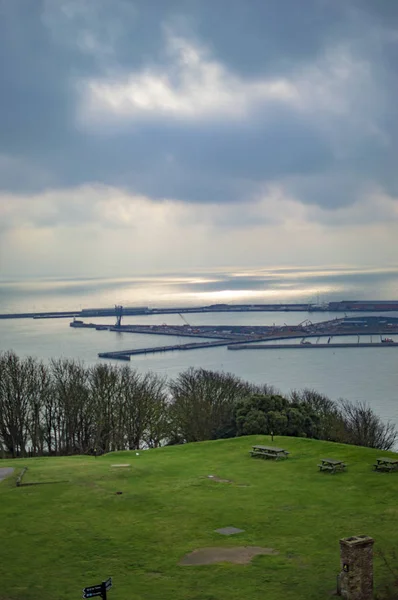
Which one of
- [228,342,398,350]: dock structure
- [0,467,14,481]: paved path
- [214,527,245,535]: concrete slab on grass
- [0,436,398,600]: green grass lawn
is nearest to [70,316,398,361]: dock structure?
[228,342,398,350]: dock structure

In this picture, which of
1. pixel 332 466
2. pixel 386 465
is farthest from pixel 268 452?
pixel 386 465

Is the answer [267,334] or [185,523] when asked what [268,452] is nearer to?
[185,523]

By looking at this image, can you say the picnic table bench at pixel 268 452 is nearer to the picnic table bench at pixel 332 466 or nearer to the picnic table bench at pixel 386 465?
the picnic table bench at pixel 332 466

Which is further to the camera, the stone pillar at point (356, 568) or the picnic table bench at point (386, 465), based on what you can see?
the picnic table bench at point (386, 465)

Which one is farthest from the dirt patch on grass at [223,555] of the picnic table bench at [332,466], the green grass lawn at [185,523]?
the picnic table bench at [332,466]

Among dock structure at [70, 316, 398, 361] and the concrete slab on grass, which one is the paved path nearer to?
the concrete slab on grass

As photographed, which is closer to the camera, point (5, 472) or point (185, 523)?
point (185, 523)
